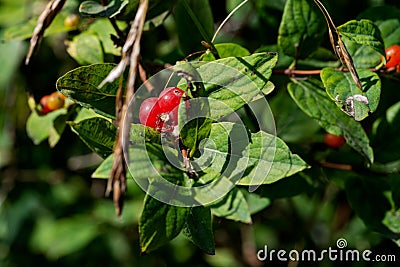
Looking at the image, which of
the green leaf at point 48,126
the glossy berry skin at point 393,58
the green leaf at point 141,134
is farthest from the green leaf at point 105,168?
the glossy berry skin at point 393,58

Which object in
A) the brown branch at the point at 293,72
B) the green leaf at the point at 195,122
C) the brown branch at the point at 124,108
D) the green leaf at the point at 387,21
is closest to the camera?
the brown branch at the point at 124,108

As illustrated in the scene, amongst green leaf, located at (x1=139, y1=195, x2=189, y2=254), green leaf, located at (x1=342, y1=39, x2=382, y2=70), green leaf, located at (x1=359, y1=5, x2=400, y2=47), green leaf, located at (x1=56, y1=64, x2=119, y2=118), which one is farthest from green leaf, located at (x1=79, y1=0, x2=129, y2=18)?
green leaf, located at (x1=359, y1=5, x2=400, y2=47)

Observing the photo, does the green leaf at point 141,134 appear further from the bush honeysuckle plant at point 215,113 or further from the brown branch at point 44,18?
the brown branch at point 44,18

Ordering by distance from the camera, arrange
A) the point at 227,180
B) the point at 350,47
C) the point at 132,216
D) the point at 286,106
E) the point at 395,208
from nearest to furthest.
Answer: the point at 227,180
the point at 350,47
the point at 395,208
the point at 286,106
the point at 132,216

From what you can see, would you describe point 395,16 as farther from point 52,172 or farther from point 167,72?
point 52,172

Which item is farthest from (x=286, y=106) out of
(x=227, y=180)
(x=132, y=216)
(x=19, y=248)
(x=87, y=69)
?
(x=19, y=248)

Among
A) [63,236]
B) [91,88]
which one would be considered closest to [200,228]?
[91,88]
